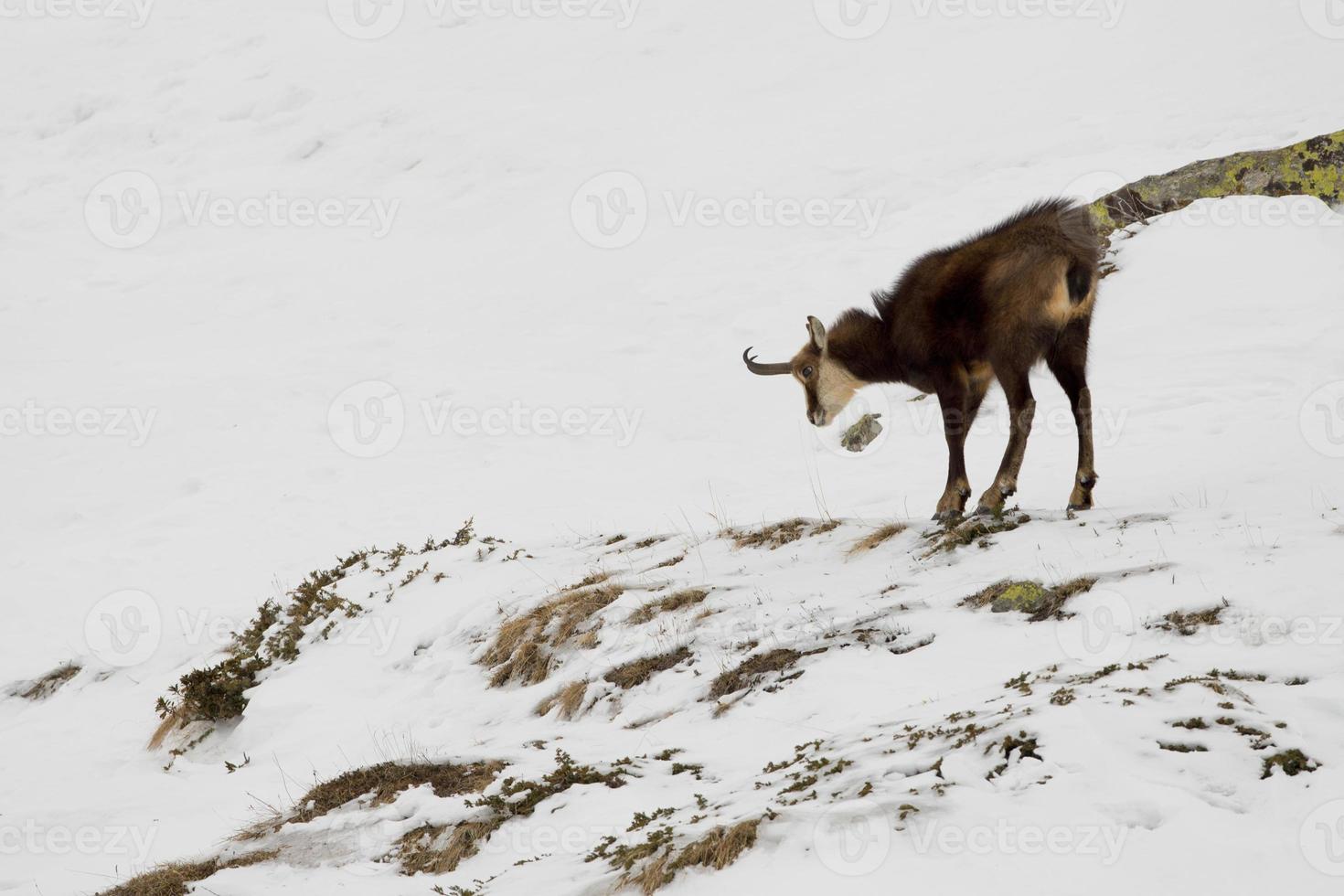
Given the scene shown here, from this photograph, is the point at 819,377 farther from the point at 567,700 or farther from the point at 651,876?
the point at 651,876

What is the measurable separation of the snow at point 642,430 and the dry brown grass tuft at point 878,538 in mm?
158

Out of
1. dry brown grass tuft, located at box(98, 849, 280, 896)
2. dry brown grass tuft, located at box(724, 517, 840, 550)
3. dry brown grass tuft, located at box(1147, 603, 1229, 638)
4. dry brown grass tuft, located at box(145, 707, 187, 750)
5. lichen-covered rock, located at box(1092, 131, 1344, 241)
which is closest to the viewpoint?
dry brown grass tuft, located at box(1147, 603, 1229, 638)

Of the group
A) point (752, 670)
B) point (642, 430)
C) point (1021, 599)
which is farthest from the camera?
point (642, 430)

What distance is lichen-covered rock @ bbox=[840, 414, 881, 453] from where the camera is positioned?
13.8 m

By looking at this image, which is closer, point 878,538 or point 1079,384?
point 1079,384

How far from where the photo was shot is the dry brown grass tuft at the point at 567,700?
665 centimetres

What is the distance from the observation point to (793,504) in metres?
12.3

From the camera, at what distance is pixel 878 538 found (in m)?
7.52

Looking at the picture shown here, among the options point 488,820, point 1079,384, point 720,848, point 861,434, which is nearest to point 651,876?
point 720,848

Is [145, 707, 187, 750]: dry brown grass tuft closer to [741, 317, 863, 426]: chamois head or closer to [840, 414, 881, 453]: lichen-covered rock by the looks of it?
[741, 317, 863, 426]: chamois head

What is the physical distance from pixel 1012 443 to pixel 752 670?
2.77 meters

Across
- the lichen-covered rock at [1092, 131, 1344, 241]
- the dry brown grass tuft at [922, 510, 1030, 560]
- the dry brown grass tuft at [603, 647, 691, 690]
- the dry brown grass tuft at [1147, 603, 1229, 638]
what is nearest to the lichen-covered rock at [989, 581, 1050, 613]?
the dry brown grass tuft at [1147, 603, 1229, 638]

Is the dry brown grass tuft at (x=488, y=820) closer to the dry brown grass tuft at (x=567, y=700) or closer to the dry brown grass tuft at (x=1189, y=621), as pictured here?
the dry brown grass tuft at (x=567, y=700)

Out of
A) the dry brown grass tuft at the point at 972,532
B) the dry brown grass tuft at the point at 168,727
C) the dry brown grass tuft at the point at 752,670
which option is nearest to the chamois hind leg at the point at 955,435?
the dry brown grass tuft at the point at 972,532
